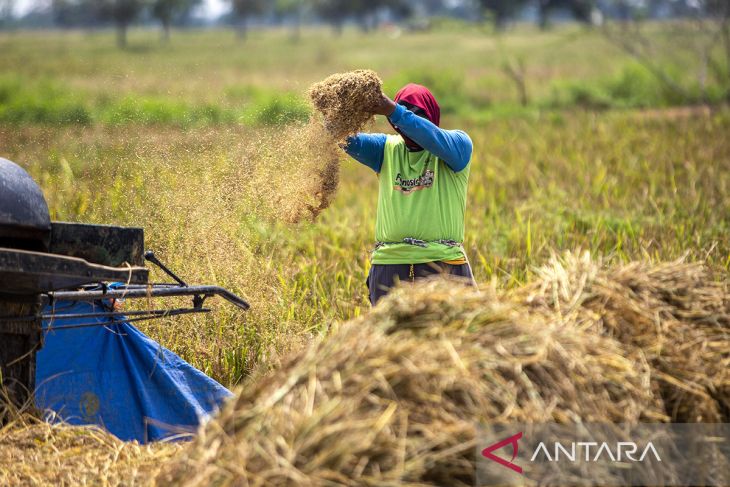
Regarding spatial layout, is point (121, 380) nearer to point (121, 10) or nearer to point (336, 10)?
point (121, 10)

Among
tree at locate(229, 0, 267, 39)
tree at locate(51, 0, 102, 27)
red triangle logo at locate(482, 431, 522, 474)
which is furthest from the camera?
tree at locate(229, 0, 267, 39)

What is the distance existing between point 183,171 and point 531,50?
47052mm

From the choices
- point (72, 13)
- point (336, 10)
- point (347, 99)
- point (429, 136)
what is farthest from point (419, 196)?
point (336, 10)

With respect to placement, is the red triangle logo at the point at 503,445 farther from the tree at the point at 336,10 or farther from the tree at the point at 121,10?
the tree at the point at 336,10

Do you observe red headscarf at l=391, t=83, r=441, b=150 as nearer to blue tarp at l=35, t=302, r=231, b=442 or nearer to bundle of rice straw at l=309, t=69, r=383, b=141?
bundle of rice straw at l=309, t=69, r=383, b=141

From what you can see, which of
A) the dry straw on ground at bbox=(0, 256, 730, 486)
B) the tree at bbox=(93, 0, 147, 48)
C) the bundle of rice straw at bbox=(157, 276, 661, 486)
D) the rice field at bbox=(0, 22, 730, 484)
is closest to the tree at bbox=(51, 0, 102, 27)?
Answer: the tree at bbox=(93, 0, 147, 48)

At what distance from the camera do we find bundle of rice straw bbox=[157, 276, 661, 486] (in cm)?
206

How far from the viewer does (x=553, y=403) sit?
227 centimetres

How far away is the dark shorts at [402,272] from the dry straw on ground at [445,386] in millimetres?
879

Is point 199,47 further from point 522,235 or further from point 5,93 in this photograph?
point 522,235

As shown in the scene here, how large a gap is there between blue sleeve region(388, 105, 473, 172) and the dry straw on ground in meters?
0.99

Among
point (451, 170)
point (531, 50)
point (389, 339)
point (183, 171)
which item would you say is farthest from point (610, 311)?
point (531, 50)

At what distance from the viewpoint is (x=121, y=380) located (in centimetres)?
385

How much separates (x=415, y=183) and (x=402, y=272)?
0.39 metres
